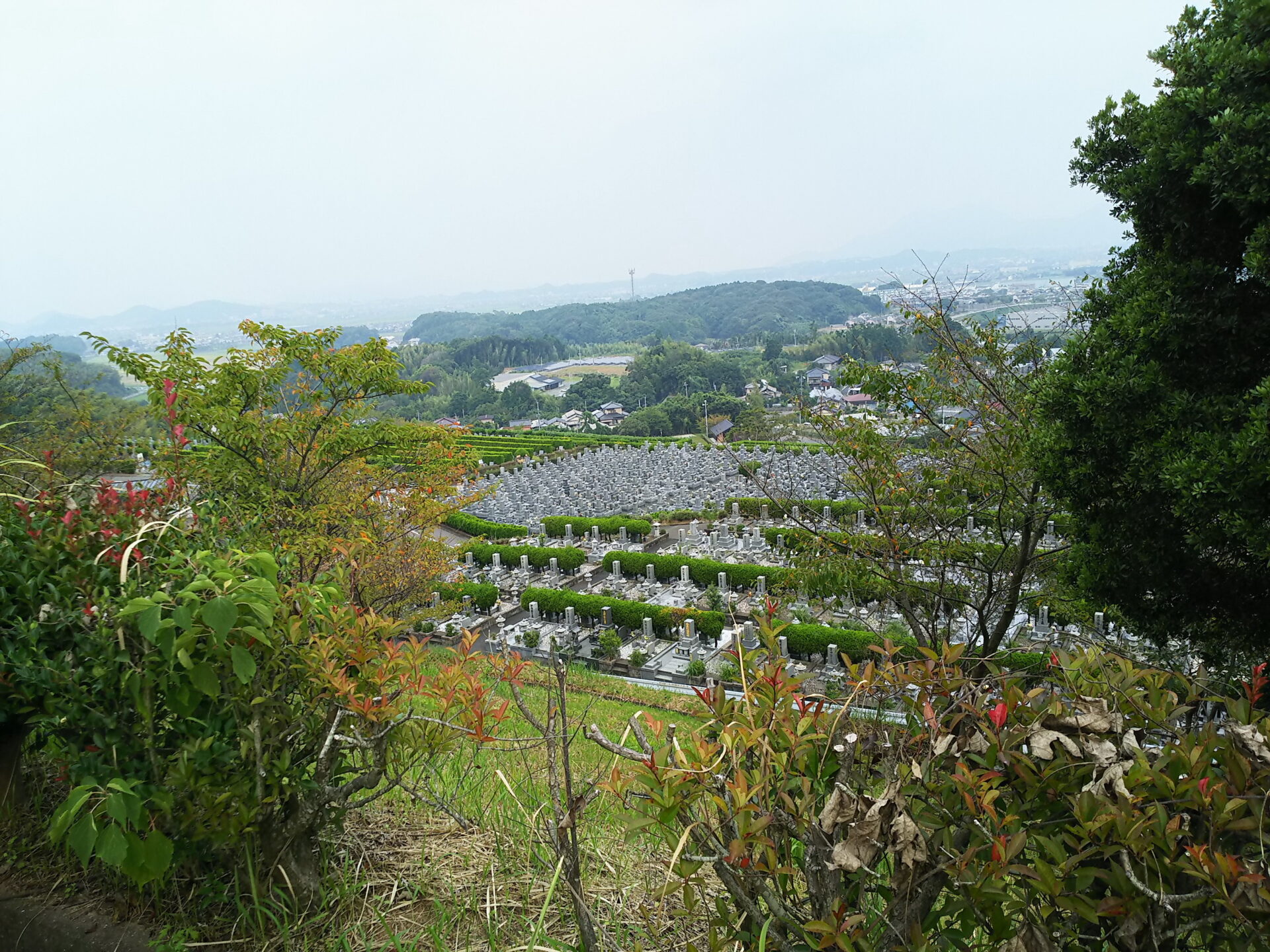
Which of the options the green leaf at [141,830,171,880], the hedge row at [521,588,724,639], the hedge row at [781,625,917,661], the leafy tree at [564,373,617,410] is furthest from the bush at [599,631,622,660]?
the leafy tree at [564,373,617,410]

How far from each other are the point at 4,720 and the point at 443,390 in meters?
86.2

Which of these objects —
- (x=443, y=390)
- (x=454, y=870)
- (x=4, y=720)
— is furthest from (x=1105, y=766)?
(x=443, y=390)

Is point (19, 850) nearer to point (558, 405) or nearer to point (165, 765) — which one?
point (165, 765)

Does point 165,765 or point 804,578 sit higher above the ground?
point 165,765

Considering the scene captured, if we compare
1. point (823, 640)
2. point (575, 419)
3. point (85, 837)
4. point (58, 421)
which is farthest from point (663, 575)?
point (575, 419)

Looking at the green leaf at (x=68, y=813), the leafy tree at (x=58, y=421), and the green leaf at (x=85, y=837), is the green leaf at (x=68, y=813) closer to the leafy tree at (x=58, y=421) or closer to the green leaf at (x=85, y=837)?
the green leaf at (x=85, y=837)

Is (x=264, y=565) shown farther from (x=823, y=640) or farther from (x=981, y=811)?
(x=823, y=640)

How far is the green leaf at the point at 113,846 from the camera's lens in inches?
66.6

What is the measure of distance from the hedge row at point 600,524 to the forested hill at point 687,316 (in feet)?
339

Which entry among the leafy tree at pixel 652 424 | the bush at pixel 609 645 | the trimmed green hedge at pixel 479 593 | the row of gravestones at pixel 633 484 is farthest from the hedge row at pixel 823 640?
the leafy tree at pixel 652 424

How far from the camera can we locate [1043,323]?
841 centimetres

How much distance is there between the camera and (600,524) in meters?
24.7

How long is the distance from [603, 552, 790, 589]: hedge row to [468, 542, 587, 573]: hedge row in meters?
0.93

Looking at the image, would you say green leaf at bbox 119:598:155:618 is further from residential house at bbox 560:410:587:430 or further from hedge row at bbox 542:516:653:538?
residential house at bbox 560:410:587:430
